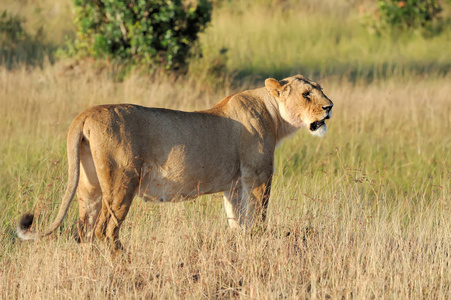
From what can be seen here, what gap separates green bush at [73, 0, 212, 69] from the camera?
33.2 ft

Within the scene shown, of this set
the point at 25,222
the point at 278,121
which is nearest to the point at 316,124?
the point at 278,121

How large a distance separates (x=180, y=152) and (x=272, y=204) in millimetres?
1193

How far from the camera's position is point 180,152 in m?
4.43

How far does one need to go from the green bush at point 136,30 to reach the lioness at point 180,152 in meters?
5.29

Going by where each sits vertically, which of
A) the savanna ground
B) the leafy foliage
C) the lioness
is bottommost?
the leafy foliage

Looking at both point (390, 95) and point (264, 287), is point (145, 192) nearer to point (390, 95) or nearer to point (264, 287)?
point (264, 287)

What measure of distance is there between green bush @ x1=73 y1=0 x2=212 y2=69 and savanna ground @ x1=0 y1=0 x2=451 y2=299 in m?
0.38

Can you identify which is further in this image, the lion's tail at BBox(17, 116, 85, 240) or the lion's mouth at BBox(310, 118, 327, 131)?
the lion's mouth at BBox(310, 118, 327, 131)

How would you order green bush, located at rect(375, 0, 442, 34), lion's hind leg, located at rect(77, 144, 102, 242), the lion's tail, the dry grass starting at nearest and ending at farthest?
the dry grass < the lion's tail < lion's hind leg, located at rect(77, 144, 102, 242) < green bush, located at rect(375, 0, 442, 34)

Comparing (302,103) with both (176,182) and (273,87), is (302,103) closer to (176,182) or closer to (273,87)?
(273,87)

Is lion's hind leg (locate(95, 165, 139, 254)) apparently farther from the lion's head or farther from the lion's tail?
the lion's head

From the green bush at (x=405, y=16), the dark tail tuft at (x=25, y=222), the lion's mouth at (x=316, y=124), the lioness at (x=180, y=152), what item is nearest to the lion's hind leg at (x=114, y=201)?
the lioness at (x=180, y=152)

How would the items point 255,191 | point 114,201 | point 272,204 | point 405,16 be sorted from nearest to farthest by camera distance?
point 114,201 → point 255,191 → point 272,204 → point 405,16

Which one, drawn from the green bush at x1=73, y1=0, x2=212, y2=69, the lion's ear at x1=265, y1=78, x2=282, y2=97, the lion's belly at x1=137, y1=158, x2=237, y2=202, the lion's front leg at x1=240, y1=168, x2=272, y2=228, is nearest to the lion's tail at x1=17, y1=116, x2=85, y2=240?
the lion's belly at x1=137, y1=158, x2=237, y2=202
